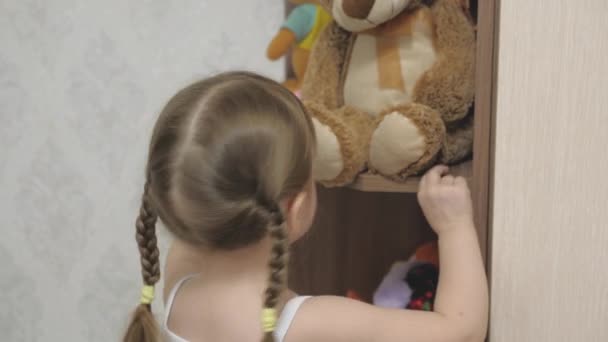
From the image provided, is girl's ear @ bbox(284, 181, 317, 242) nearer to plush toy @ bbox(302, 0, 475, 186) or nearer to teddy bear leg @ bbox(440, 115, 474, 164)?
plush toy @ bbox(302, 0, 475, 186)

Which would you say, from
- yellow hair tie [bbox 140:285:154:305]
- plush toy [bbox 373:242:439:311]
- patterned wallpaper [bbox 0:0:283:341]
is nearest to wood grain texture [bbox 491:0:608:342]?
plush toy [bbox 373:242:439:311]

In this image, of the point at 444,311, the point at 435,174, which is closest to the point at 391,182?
the point at 435,174

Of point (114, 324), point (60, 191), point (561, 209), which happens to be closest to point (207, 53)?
point (60, 191)

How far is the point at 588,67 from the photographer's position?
63 cm

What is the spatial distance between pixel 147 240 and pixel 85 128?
0.60 metres

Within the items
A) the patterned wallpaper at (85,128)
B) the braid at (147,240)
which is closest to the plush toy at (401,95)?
the braid at (147,240)

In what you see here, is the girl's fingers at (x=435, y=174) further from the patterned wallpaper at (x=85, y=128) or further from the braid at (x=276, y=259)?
the patterned wallpaper at (x=85, y=128)

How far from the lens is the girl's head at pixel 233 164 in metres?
0.61

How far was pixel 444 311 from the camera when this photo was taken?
672 millimetres

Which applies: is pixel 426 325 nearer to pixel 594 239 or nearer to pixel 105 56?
pixel 594 239

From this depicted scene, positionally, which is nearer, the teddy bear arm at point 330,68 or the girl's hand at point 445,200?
the girl's hand at point 445,200

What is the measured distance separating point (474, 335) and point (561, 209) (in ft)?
0.54

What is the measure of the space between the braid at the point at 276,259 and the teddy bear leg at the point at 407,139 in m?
0.18

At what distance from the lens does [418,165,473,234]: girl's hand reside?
689 mm
